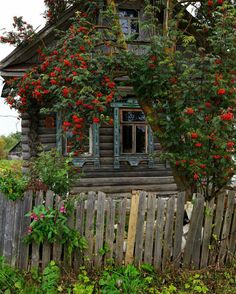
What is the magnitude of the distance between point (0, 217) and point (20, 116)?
4972 mm

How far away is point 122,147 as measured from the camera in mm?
8805

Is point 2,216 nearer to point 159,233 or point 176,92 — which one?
point 159,233

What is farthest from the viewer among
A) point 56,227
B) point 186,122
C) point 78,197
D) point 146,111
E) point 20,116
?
point 20,116

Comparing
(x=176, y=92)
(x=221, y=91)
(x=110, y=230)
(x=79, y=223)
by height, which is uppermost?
(x=176, y=92)

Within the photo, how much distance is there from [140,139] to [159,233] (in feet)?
16.9

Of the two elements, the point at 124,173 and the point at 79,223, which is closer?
the point at 79,223

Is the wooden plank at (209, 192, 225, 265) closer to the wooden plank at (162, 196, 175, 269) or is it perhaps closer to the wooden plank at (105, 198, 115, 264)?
the wooden plank at (162, 196, 175, 269)

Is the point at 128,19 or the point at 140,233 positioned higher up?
the point at 128,19

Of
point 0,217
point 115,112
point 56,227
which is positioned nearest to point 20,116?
point 115,112

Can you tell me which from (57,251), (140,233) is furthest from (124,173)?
(57,251)

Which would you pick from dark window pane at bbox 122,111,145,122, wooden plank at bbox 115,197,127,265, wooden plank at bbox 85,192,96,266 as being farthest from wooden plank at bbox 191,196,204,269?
dark window pane at bbox 122,111,145,122

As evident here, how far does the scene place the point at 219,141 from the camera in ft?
12.8

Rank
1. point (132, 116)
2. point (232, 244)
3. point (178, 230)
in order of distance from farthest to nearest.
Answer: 1. point (132, 116)
2. point (232, 244)
3. point (178, 230)

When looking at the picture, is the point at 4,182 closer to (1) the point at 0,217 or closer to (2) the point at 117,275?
(1) the point at 0,217
